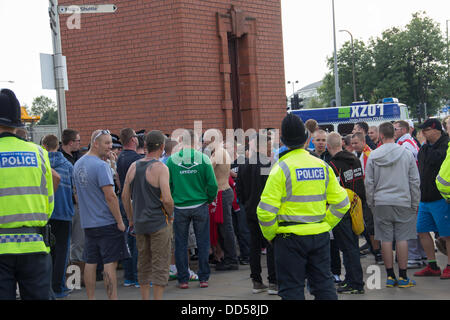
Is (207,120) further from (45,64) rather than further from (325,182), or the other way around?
(325,182)

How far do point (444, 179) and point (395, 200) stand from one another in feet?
2.23

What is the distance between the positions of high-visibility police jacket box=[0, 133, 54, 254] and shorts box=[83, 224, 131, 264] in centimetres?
206

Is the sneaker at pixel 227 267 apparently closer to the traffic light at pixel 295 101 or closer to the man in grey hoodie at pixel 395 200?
the man in grey hoodie at pixel 395 200

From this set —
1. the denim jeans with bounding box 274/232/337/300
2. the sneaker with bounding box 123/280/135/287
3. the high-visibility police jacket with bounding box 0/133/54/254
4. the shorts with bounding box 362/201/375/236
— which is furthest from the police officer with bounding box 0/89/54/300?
the shorts with bounding box 362/201/375/236

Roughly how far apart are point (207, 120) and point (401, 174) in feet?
21.6

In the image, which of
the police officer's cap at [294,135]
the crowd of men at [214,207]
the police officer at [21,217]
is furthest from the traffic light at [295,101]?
the police officer at [21,217]

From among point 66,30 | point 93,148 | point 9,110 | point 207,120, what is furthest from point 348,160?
point 66,30

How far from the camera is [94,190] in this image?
6.67 meters

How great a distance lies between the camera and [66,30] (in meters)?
14.0

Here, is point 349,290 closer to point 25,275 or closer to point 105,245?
point 105,245

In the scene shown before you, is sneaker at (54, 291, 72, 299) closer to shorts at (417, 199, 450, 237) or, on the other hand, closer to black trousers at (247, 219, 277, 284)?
black trousers at (247, 219, 277, 284)

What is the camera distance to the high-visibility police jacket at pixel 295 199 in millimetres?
5000

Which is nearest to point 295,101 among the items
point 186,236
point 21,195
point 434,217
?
point 434,217

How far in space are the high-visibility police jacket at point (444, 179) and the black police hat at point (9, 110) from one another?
5.32m
